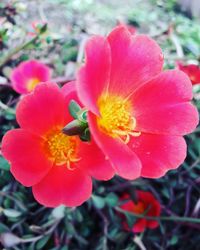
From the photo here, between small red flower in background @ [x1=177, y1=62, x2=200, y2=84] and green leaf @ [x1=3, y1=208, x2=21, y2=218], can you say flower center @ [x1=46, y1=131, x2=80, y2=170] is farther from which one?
small red flower in background @ [x1=177, y1=62, x2=200, y2=84]

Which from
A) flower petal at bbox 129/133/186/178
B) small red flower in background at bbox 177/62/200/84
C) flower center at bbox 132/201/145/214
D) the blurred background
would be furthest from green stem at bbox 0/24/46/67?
flower petal at bbox 129/133/186/178

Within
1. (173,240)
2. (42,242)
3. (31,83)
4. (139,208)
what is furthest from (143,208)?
(31,83)

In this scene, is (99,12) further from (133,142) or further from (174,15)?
(133,142)

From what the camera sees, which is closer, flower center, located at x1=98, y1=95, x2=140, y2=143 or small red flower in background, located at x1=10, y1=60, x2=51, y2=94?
flower center, located at x1=98, y1=95, x2=140, y2=143

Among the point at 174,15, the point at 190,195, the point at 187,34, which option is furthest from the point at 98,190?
the point at 174,15

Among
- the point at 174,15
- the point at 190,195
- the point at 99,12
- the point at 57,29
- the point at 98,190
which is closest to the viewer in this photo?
the point at 98,190

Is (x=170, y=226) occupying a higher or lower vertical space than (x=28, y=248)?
lower
